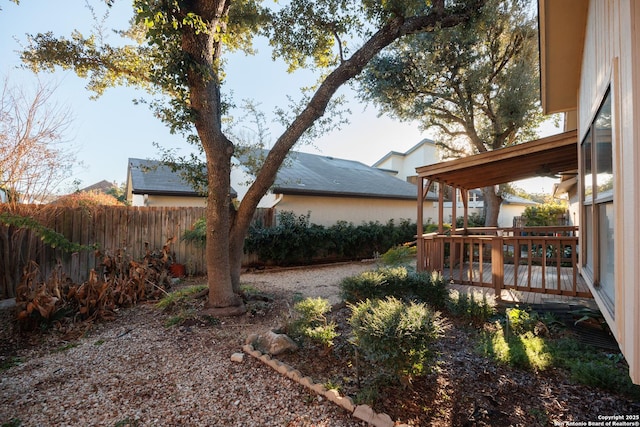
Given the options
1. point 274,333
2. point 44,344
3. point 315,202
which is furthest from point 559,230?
point 44,344

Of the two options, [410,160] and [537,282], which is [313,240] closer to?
[537,282]

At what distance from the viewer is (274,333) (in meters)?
3.83

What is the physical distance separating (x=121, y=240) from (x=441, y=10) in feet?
29.0

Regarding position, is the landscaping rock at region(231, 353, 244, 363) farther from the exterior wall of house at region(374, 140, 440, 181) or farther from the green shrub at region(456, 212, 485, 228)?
the exterior wall of house at region(374, 140, 440, 181)

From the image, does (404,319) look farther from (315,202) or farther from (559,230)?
(315,202)

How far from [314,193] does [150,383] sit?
29.1 ft

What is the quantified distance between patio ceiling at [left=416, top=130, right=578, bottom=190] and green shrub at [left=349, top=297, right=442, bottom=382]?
456cm

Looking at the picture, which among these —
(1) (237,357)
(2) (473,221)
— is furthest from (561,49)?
(2) (473,221)

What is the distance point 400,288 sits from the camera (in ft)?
17.1

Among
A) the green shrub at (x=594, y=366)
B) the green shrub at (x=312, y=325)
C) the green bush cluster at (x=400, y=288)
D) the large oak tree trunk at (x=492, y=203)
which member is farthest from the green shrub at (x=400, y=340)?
the large oak tree trunk at (x=492, y=203)

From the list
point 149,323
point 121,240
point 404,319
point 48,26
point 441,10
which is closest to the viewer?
point 404,319

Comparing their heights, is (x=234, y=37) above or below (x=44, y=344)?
above

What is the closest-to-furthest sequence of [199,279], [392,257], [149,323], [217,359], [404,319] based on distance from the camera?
[404,319] < [217,359] < [149,323] < [199,279] < [392,257]

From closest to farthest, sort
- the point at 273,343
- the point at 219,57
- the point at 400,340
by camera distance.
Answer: the point at 400,340
the point at 273,343
the point at 219,57
